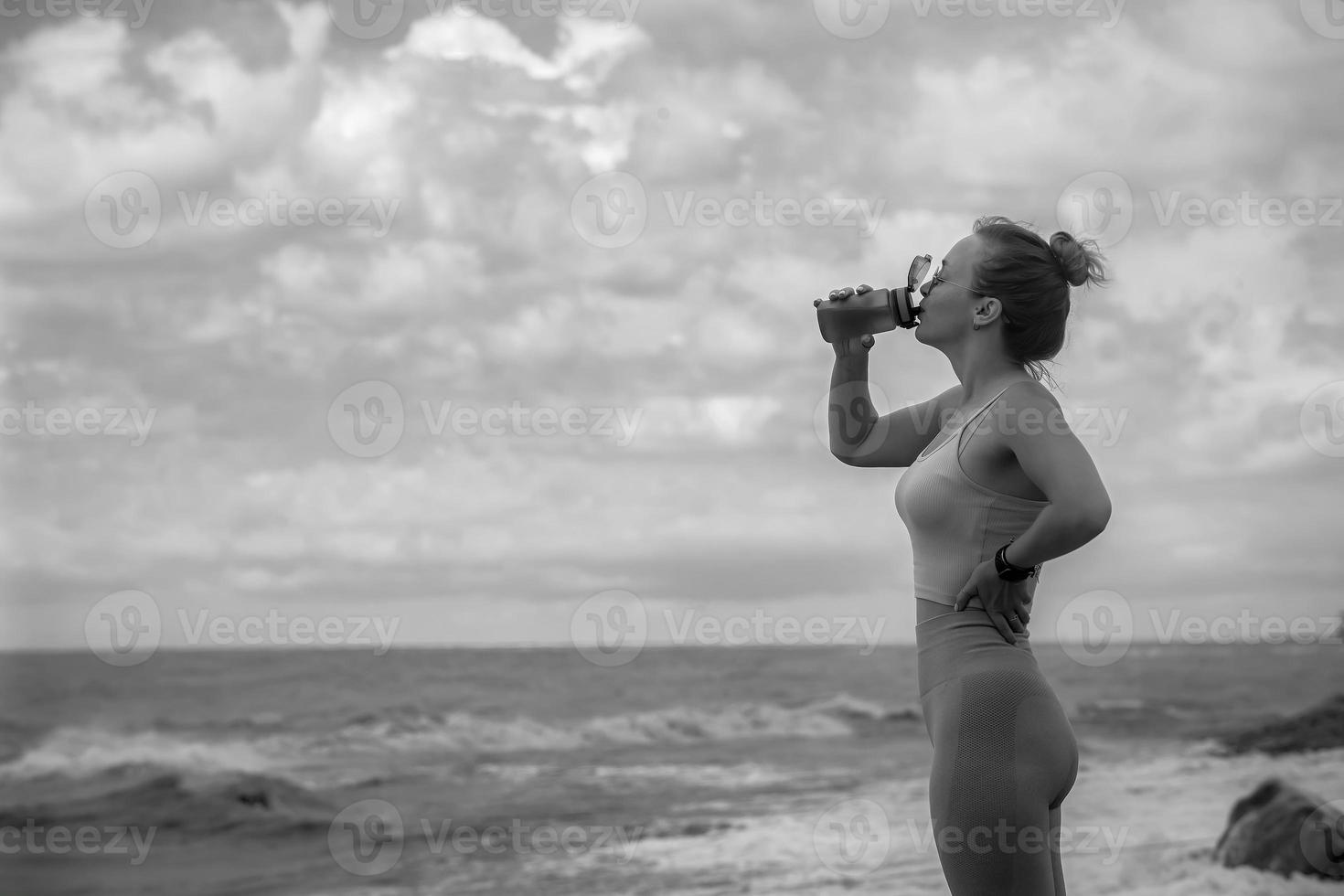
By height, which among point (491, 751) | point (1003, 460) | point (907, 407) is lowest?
point (491, 751)

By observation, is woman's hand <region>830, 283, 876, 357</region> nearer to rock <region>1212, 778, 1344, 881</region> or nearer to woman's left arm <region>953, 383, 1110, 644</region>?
woman's left arm <region>953, 383, 1110, 644</region>

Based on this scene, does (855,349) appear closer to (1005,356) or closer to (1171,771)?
(1005,356)

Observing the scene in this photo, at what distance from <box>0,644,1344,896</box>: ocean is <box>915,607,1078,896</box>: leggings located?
5.06 m

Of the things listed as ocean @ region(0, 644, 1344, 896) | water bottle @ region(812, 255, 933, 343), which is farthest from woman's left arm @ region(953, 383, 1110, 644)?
ocean @ region(0, 644, 1344, 896)

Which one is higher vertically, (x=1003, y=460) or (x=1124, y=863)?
(x=1003, y=460)

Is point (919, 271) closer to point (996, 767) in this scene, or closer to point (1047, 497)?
point (1047, 497)

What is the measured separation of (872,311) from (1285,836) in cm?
550

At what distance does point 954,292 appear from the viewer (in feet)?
5.79

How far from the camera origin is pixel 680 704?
2173 cm

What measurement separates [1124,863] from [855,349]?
5783 mm

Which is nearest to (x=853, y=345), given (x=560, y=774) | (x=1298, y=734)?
(x=1298, y=734)

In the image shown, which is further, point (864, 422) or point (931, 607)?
point (864, 422)

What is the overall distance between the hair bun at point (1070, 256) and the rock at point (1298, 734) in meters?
12.0

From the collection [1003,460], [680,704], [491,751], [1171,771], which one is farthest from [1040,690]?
[680,704]
